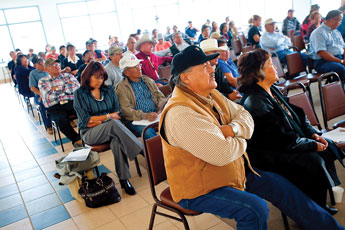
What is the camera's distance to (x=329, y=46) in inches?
176

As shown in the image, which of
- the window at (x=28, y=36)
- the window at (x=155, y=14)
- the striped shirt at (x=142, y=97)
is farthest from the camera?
the window at (x=155, y=14)

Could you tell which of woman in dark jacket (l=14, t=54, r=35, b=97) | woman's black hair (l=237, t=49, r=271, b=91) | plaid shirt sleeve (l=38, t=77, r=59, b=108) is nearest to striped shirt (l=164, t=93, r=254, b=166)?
woman's black hair (l=237, t=49, r=271, b=91)

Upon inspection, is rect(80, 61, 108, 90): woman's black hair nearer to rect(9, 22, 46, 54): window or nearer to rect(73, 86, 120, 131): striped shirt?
rect(73, 86, 120, 131): striped shirt

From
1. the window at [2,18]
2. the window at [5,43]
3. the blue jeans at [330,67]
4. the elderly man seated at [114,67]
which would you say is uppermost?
the window at [2,18]

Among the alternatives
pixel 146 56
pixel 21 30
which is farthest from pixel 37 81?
pixel 21 30

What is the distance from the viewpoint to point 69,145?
15.0ft

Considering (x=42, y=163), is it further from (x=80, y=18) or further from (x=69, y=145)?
(x=80, y=18)

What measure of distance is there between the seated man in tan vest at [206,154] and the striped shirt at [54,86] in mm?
3079

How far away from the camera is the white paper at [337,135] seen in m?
2.14

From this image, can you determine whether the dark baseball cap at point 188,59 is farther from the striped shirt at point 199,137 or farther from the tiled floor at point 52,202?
the tiled floor at point 52,202

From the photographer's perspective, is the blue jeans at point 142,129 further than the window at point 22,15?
No

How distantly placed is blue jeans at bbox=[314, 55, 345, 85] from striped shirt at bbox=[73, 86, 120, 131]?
3.00m

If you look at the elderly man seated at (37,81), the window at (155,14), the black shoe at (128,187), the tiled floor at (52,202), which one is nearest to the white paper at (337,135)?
the tiled floor at (52,202)

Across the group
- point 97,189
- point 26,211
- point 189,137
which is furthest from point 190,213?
point 26,211
